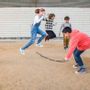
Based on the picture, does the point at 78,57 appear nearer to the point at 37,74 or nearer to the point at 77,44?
the point at 77,44

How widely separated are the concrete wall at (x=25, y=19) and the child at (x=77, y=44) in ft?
27.9

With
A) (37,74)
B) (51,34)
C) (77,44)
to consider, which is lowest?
(37,74)

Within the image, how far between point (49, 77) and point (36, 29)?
15.0ft

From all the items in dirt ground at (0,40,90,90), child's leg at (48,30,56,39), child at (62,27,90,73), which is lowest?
dirt ground at (0,40,90,90)

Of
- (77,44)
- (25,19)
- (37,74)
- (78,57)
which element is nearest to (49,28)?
(25,19)

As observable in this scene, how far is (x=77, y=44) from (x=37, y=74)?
4.48 ft

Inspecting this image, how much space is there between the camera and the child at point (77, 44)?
1325 centimetres

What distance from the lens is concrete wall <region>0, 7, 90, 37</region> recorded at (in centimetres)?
2245

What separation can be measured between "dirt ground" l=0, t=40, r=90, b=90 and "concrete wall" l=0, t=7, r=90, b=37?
5.49m

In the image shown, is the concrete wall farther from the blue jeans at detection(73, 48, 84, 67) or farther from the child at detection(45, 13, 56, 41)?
the blue jeans at detection(73, 48, 84, 67)

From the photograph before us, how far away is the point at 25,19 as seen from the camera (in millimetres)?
22594

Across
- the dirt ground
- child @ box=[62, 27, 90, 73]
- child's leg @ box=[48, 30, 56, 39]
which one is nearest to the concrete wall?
child's leg @ box=[48, 30, 56, 39]

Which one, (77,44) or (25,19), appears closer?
(77,44)

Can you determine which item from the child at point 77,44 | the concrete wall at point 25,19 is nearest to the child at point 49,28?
the concrete wall at point 25,19
